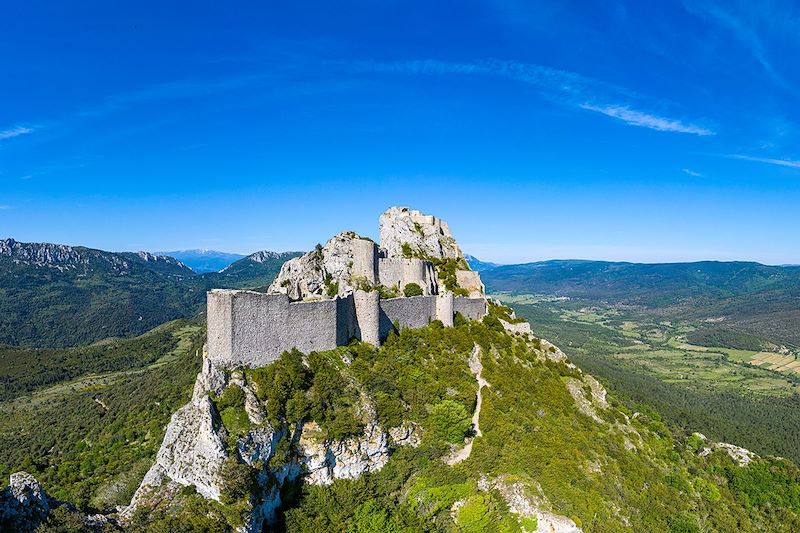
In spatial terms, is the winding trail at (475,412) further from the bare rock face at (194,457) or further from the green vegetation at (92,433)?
the green vegetation at (92,433)

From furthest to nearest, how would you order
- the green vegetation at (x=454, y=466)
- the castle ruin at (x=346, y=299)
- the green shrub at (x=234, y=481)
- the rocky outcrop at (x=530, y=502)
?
the castle ruin at (x=346, y=299), the rocky outcrop at (x=530, y=502), the green vegetation at (x=454, y=466), the green shrub at (x=234, y=481)

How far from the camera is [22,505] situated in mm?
19875

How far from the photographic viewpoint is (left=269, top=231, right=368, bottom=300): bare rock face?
4327cm

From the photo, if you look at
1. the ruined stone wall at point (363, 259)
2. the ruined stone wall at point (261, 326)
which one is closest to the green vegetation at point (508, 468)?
the ruined stone wall at point (261, 326)

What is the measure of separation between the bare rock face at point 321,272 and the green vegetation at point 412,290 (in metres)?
5.24

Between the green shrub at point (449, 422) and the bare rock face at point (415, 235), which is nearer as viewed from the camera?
the green shrub at point (449, 422)

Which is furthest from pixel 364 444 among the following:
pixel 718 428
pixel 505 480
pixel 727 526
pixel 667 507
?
pixel 718 428

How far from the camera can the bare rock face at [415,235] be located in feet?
173

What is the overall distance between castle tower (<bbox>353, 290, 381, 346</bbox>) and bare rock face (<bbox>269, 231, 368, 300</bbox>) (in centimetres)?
454

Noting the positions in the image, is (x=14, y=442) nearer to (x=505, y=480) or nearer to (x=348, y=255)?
(x=348, y=255)

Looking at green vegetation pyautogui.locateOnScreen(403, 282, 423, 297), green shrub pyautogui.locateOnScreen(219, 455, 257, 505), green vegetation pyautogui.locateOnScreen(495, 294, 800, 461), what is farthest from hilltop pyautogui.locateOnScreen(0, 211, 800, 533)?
green vegetation pyautogui.locateOnScreen(495, 294, 800, 461)

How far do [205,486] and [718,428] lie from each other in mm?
88843

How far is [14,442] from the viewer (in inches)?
2518

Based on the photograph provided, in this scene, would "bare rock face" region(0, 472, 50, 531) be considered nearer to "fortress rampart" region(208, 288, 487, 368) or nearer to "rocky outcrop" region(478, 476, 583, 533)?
"fortress rampart" region(208, 288, 487, 368)
